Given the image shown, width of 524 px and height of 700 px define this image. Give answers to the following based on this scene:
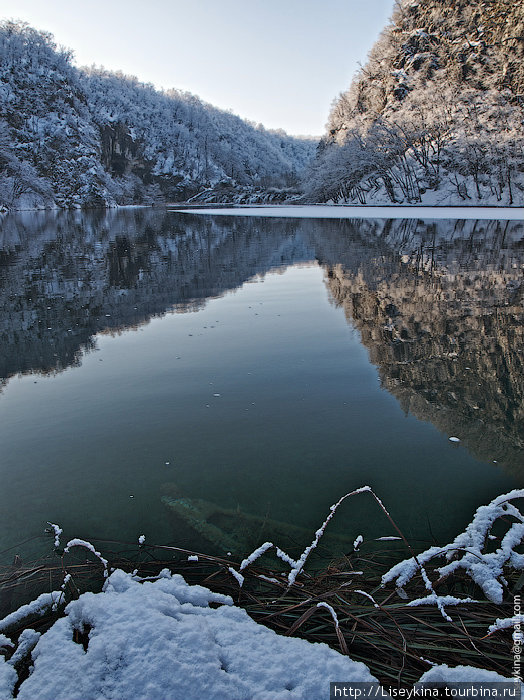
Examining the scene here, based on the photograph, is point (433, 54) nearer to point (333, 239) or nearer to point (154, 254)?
point (333, 239)

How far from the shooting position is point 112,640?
1.71 metres

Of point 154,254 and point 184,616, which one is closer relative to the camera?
point 184,616

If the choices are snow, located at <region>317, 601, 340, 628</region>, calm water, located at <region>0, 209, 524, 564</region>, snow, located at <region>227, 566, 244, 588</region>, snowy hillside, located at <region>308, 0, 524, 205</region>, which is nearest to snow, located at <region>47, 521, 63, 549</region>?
calm water, located at <region>0, 209, 524, 564</region>

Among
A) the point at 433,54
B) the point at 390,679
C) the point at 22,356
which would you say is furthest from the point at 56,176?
the point at 390,679

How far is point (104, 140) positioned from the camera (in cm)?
11662

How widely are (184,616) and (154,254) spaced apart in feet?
48.1

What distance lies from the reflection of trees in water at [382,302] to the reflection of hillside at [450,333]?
0.02 m

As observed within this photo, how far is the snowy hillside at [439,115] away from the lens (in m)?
36.8

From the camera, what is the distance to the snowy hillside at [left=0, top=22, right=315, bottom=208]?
8462cm

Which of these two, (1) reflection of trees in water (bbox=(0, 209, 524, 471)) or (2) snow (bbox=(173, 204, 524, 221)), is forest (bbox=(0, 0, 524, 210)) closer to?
(2) snow (bbox=(173, 204, 524, 221))

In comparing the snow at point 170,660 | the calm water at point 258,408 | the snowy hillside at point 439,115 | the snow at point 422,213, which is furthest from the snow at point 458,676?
the snowy hillside at point 439,115

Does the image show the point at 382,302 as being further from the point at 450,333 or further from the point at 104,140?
the point at 104,140

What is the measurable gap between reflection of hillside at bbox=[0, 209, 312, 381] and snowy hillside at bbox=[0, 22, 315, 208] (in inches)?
2069

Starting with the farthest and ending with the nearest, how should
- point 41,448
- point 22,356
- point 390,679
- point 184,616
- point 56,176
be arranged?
1. point 56,176
2. point 22,356
3. point 41,448
4. point 184,616
5. point 390,679
